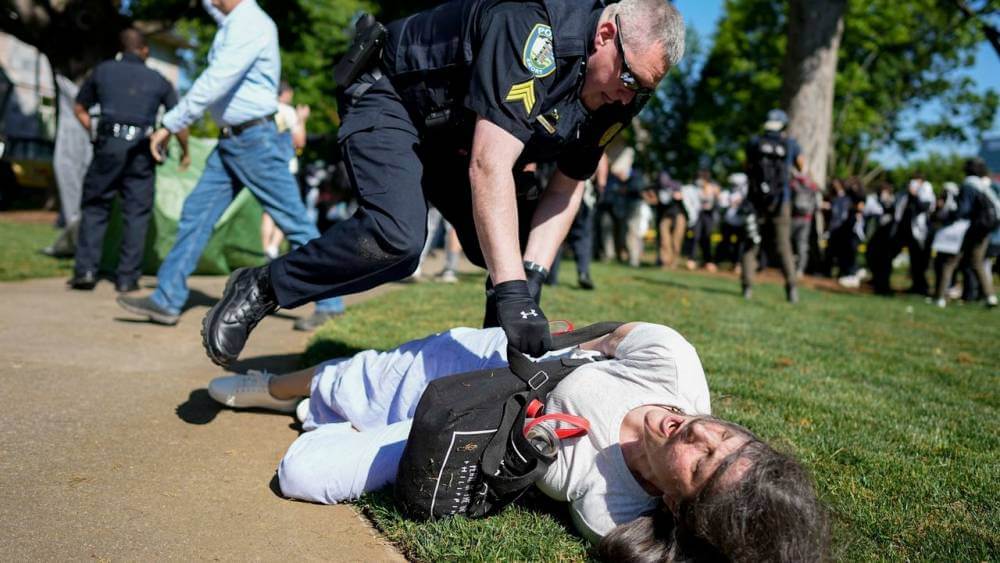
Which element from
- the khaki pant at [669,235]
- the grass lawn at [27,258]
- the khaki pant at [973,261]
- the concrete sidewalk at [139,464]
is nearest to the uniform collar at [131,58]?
the grass lawn at [27,258]

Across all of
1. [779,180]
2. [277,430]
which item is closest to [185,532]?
[277,430]

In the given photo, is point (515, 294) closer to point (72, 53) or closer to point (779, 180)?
point (779, 180)

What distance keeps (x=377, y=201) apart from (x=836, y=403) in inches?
109

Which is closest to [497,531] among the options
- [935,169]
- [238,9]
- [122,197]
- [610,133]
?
[610,133]

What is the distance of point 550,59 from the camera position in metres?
2.70

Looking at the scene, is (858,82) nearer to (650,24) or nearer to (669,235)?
(669,235)

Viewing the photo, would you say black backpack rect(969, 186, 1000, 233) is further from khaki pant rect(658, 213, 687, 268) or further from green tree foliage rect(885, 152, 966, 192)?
green tree foliage rect(885, 152, 966, 192)

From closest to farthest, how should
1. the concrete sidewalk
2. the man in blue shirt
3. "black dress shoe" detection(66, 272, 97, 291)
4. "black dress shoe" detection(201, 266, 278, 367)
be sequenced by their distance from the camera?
1. the concrete sidewalk
2. "black dress shoe" detection(201, 266, 278, 367)
3. the man in blue shirt
4. "black dress shoe" detection(66, 272, 97, 291)

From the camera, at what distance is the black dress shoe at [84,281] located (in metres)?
6.61

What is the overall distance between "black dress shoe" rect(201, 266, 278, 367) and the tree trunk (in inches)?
589

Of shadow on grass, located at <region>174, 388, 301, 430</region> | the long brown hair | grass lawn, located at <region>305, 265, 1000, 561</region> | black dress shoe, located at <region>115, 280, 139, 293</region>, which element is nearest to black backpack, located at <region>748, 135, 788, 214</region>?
grass lawn, located at <region>305, 265, 1000, 561</region>

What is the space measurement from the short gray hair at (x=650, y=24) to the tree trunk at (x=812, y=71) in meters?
14.6

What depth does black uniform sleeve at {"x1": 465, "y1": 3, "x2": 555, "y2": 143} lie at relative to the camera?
103 inches

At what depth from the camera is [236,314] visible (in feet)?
10.5
